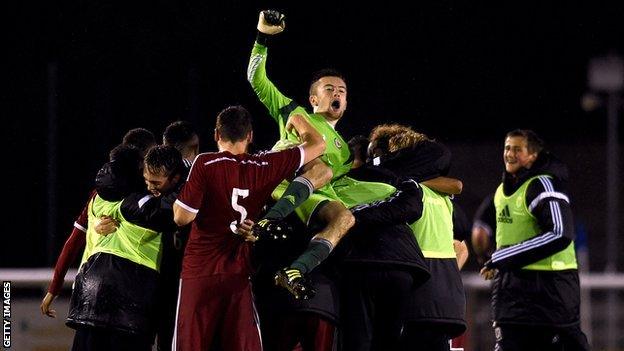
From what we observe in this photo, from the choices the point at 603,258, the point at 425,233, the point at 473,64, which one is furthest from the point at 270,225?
the point at 473,64

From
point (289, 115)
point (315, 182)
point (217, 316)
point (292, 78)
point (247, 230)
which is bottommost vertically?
point (217, 316)

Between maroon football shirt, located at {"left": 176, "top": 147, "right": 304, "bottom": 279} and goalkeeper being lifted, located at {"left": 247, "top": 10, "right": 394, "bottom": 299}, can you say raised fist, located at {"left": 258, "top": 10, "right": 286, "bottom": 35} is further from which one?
maroon football shirt, located at {"left": 176, "top": 147, "right": 304, "bottom": 279}

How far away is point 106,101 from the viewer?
18.6m

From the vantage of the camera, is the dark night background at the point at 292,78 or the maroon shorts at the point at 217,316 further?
the dark night background at the point at 292,78

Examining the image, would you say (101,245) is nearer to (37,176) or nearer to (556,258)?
(556,258)

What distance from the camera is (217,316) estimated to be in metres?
6.54

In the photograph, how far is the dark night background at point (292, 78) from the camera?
18.7 meters

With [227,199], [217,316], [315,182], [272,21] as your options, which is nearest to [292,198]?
[315,182]

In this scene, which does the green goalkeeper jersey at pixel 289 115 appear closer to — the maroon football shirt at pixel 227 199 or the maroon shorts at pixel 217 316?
the maroon football shirt at pixel 227 199

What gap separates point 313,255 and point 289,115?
1.61 meters

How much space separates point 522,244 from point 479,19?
1786cm

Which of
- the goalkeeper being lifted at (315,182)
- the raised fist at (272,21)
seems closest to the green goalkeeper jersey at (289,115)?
the goalkeeper being lifted at (315,182)

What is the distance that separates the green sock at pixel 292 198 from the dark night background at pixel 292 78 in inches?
413

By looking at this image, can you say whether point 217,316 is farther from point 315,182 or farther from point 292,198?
point 315,182
